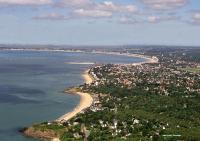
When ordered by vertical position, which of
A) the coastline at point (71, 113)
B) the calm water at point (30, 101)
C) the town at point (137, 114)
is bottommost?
the calm water at point (30, 101)

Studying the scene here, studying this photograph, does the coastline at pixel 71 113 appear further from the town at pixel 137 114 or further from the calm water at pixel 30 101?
the calm water at pixel 30 101

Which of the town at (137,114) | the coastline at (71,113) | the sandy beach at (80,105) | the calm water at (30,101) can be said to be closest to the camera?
the town at (137,114)

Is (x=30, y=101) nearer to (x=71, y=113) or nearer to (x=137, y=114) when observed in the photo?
(x=71, y=113)

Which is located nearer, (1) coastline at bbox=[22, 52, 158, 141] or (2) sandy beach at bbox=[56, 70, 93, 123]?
(1) coastline at bbox=[22, 52, 158, 141]

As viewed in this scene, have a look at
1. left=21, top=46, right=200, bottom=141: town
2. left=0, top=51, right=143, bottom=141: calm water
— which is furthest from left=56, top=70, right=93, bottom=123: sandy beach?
left=21, top=46, right=200, bottom=141: town

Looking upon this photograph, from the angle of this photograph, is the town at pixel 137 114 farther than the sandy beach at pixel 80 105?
No

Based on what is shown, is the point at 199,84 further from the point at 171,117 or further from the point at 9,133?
the point at 9,133

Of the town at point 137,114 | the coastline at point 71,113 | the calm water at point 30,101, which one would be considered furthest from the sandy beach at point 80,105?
the town at point 137,114

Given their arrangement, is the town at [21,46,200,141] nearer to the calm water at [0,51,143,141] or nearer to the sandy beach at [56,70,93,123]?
the sandy beach at [56,70,93,123]

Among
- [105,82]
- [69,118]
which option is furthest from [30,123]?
[105,82]

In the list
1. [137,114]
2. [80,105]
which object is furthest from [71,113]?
[137,114]

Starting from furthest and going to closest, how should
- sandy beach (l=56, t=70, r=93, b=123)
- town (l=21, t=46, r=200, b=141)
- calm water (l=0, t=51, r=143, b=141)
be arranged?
sandy beach (l=56, t=70, r=93, b=123)
calm water (l=0, t=51, r=143, b=141)
town (l=21, t=46, r=200, b=141)
